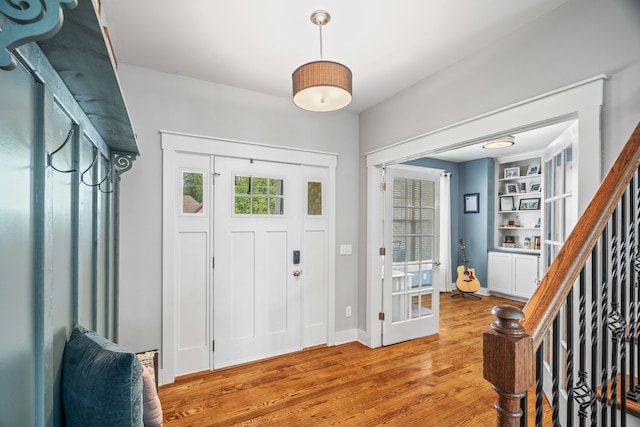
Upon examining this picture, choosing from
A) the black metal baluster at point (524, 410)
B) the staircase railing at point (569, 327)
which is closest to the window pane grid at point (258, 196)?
the staircase railing at point (569, 327)

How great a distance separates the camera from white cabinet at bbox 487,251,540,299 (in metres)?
5.54

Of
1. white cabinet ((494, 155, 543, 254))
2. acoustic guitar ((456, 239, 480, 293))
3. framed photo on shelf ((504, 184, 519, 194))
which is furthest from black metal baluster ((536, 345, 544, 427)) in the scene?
framed photo on shelf ((504, 184, 519, 194))

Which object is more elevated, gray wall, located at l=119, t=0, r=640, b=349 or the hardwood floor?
gray wall, located at l=119, t=0, r=640, b=349

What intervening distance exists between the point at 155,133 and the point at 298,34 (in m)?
1.48

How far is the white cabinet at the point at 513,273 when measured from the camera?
5539mm

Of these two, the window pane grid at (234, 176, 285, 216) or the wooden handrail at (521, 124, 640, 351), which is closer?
the wooden handrail at (521, 124, 640, 351)

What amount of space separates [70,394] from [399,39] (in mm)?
2577

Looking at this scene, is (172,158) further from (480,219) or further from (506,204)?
(506,204)

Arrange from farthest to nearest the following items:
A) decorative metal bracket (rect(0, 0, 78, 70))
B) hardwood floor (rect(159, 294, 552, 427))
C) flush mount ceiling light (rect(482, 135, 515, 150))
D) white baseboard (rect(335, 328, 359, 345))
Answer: flush mount ceiling light (rect(482, 135, 515, 150)), white baseboard (rect(335, 328, 359, 345)), hardwood floor (rect(159, 294, 552, 427)), decorative metal bracket (rect(0, 0, 78, 70))

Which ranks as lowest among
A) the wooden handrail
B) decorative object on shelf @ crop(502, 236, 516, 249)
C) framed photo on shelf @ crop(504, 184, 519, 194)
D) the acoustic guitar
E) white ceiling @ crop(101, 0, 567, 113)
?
the acoustic guitar

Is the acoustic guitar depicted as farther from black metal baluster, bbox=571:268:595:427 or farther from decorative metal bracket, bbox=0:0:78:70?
decorative metal bracket, bbox=0:0:78:70

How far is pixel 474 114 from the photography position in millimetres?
2504

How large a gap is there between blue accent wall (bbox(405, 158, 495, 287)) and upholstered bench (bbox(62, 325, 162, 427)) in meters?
5.59

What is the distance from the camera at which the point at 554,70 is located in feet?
6.56
